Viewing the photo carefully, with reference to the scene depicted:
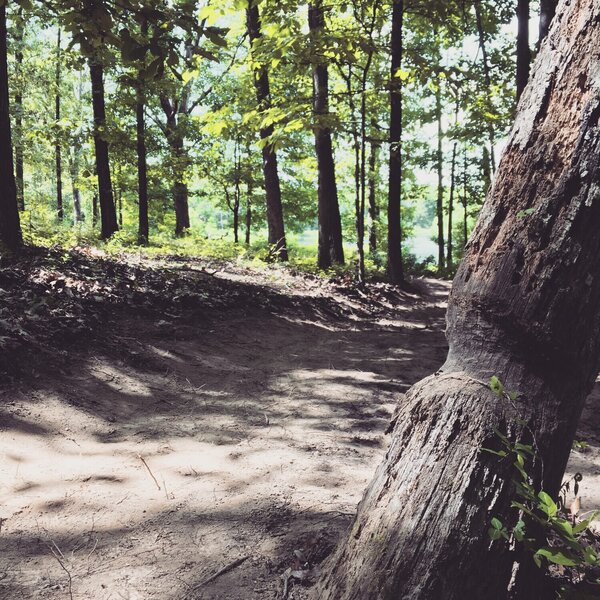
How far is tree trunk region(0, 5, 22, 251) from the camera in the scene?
793 cm

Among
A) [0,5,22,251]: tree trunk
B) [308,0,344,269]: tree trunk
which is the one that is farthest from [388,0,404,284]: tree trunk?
[0,5,22,251]: tree trunk

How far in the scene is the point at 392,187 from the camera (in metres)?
13.5

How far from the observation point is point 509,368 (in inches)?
68.2

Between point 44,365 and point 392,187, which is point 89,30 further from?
point 392,187

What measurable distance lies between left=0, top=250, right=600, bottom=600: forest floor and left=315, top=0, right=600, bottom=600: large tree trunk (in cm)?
66

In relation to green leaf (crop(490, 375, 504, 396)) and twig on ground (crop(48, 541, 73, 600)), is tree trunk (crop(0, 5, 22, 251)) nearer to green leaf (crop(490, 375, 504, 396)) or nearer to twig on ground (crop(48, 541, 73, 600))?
twig on ground (crop(48, 541, 73, 600))

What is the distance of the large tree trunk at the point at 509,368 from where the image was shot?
1524mm

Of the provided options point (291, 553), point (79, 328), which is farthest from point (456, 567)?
point (79, 328)

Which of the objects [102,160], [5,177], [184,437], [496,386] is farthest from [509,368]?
[102,160]

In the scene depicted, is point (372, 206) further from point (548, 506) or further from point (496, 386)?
point (548, 506)

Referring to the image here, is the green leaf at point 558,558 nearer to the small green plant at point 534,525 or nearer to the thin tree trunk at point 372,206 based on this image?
the small green plant at point 534,525

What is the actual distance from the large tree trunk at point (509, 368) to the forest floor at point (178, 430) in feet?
2.15

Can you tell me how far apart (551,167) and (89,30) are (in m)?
3.52

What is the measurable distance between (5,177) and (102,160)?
657cm
